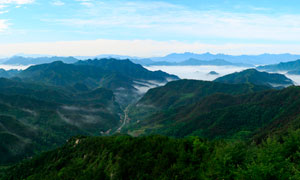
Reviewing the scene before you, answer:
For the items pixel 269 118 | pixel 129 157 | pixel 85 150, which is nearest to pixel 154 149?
pixel 129 157

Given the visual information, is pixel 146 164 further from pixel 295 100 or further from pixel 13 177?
pixel 295 100

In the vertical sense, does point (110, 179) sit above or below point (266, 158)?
below

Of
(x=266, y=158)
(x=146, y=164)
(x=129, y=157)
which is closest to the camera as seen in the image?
(x=266, y=158)

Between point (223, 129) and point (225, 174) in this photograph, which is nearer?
point (225, 174)

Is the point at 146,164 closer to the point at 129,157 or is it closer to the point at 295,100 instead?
the point at 129,157

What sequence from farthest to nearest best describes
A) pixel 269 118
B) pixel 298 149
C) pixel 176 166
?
pixel 269 118
pixel 176 166
pixel 298 149

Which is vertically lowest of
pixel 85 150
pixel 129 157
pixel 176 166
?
pixel 85 150

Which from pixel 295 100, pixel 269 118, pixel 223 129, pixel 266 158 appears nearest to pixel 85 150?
pixel 266 158
